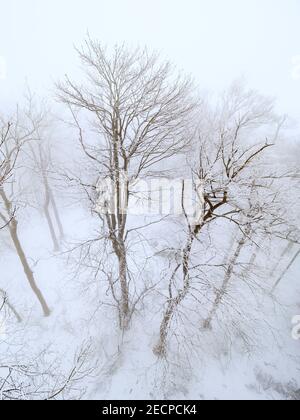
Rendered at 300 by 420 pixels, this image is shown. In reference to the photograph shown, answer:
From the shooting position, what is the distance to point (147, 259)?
9.06 metres

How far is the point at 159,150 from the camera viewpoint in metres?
6.54

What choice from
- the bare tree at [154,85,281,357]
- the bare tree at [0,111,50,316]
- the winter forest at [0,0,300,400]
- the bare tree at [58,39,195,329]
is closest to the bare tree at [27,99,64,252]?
the winter forest at [0,0,300,400]

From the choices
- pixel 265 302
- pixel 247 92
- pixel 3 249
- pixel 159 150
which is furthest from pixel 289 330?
pixel 3 249

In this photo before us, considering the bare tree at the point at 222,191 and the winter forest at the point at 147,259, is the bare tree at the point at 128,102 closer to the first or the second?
the winter forest at the point at 147,259

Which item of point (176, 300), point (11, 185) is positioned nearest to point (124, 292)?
point (176, 300)

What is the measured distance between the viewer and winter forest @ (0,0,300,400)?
5708mm

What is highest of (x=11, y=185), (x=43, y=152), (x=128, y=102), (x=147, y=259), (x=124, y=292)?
(x=128, y=102)

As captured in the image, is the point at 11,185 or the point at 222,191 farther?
the point at 11,185

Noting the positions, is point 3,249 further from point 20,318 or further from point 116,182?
point 116,182

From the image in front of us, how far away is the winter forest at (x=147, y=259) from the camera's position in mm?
5708

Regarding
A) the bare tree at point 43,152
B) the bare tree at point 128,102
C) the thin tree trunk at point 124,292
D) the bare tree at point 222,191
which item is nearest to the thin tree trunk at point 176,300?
the bare tree at point 222,191

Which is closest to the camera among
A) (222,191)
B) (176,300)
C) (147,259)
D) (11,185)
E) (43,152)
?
(222,191)

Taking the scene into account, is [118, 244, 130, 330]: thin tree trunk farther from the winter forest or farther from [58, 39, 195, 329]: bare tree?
[58, 39, 195, 329]: bare tree

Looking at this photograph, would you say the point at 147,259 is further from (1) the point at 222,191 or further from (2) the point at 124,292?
(1) the point at 222,191
